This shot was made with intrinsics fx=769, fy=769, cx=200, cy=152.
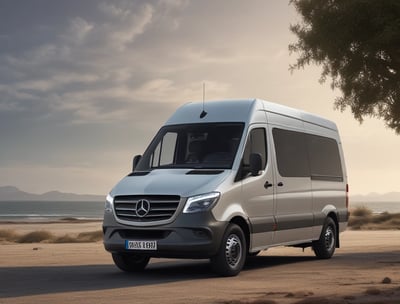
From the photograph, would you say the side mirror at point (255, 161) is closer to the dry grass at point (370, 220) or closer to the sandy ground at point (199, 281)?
the sandy ground at point (199, 281)

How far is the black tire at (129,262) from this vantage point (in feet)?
44.8

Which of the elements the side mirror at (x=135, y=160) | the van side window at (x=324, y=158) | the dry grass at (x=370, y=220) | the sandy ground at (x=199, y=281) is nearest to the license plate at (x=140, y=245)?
the sandy ground at (x=199, y=281)

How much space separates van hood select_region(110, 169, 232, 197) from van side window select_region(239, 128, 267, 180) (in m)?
0.44

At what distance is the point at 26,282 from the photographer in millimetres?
12219

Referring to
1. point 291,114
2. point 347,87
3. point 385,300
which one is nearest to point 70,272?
point 291,114

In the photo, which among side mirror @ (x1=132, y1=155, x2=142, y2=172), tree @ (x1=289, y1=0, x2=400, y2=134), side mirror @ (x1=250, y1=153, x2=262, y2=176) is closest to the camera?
side mirror @ (x1=250, y1=153, x2=262, y2=176)

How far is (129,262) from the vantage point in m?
13.9

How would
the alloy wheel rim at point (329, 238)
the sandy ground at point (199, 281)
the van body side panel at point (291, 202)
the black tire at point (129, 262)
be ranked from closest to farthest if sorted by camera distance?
the sandy ground at point (199, 281) < the black tire at point (129, 262) < the van body side panel at point (291, 202) < the alloy wheel rim at point (329, 238)

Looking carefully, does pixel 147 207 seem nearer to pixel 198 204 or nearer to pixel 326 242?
pixel 198 204

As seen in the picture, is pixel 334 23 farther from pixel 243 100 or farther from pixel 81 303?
pixel 81 303

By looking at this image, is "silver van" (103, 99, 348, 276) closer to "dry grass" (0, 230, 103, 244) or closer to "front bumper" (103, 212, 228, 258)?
"front bumper" (103, 212, 228, 258)

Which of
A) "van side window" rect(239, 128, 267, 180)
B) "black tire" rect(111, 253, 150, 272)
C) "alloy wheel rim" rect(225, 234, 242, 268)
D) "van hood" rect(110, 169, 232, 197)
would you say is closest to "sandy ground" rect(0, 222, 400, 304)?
"black tire" rect(111, 253, 150, 272)

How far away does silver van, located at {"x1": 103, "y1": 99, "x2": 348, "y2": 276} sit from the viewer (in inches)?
484

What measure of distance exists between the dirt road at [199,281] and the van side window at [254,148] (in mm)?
1801
